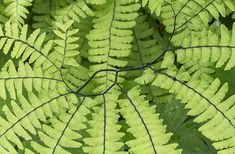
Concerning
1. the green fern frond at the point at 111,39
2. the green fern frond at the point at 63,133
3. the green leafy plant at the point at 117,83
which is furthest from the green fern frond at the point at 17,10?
the green fern frond at the point at 63,133

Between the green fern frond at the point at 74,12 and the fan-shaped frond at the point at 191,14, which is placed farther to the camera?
the green fern frond at the point at 74,12

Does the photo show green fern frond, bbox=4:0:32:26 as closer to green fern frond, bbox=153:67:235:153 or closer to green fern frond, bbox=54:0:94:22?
green fern frond, bbox=54:0:94:22

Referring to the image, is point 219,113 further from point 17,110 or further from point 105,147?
point 17,110

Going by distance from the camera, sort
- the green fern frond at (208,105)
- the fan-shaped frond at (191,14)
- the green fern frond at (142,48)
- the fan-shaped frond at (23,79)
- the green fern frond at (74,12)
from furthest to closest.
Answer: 1. the green fern frond at (142,48)
2. the green fern frond at (74,12)
3. the fan-shaped frond at (191,14)
4. the fan-shaped frond at (23,79)
5. the green fern frond at (208,105)

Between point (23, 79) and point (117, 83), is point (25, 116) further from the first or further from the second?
point (117, 83)

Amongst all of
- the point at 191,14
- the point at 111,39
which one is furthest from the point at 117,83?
the point at 191,14

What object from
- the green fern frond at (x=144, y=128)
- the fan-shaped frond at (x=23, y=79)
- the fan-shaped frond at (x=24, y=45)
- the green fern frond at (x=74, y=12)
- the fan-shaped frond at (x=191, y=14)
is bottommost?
the green fern frond at (x=144, y=128)

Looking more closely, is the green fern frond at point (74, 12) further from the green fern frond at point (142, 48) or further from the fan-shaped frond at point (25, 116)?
the fan-shaped frond at point (25, 116)

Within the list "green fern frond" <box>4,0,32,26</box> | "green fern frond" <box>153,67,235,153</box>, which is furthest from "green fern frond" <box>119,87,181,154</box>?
"green fern frond" <box>4,0,32,26</box>
